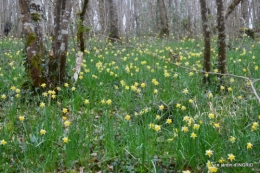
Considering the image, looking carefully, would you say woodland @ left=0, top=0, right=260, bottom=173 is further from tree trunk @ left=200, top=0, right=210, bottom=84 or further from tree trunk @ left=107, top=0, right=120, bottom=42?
tree trunk @ left=107, top=0, right=120, bottom=42

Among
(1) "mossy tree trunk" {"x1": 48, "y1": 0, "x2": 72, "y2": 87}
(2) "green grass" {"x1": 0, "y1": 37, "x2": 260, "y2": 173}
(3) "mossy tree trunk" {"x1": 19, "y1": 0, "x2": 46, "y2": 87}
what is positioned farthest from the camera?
(1) "mossy tree trunk" {"x1": 48, "y1": 0, "x2": 72, "y2": 87}

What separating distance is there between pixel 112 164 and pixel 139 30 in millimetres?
21406

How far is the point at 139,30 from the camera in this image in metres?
23.7

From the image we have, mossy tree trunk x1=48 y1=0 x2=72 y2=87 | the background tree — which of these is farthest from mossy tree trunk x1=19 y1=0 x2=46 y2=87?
mossy tree trunk x1=48 y1=0 x2=72 y2=87

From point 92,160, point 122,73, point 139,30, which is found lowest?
point 92,160

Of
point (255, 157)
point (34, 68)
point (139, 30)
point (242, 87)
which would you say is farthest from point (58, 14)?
point (139, 30)

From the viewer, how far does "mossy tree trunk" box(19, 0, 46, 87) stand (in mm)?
4809

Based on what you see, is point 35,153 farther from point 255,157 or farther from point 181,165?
point 255,157

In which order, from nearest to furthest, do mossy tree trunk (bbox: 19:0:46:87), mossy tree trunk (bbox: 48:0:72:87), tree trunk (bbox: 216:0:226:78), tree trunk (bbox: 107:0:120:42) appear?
mossy tree trunk (bbox: 19:0:46:87)
mossy tree trunk (bbox: 48:0:72:87)
tree trunk (bbox: 216:0:226:78)
tree trunk (bbox: 107:0:120:42)

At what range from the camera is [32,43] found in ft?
15.8

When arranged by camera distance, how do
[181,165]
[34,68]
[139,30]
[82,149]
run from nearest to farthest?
1. [181,165]
2. [82,149]
3. [34,68]
4. [139,30]

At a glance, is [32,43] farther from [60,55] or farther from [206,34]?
[206,34]

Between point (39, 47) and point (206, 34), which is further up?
point (206, 34)

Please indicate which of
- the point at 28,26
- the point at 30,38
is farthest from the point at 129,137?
the point at 28,26
